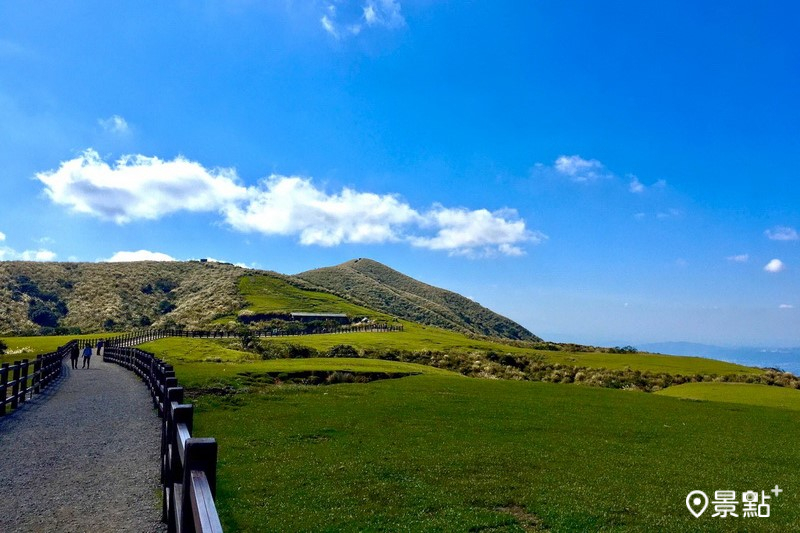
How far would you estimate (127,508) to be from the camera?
31.7 ft

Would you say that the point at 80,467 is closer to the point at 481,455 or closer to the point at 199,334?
the point at 481,455

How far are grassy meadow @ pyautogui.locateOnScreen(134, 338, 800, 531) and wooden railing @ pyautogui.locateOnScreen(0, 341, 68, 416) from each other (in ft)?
23.5

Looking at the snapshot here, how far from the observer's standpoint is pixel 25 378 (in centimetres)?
2247

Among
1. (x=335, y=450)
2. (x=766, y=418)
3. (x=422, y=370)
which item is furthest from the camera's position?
(x=422, y=370)

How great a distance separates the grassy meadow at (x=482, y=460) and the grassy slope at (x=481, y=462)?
0.05 meters

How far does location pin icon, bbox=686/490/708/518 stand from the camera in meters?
10.6

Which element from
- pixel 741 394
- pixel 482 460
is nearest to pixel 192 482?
pixel 482 460

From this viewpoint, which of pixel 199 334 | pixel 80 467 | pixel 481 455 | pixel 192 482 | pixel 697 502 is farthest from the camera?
pixel 199 334

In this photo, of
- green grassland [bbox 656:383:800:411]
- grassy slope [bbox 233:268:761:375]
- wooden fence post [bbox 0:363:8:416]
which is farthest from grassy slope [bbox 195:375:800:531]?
grassy slope [bbox 233:268:761:375]

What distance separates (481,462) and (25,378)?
2128 centimetres

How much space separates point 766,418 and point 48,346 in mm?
71983

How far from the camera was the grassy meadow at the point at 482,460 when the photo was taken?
9.80 metres

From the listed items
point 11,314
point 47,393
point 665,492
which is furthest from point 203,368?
point 11,314

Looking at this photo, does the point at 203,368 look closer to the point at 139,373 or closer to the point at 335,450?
the point at 139,373
